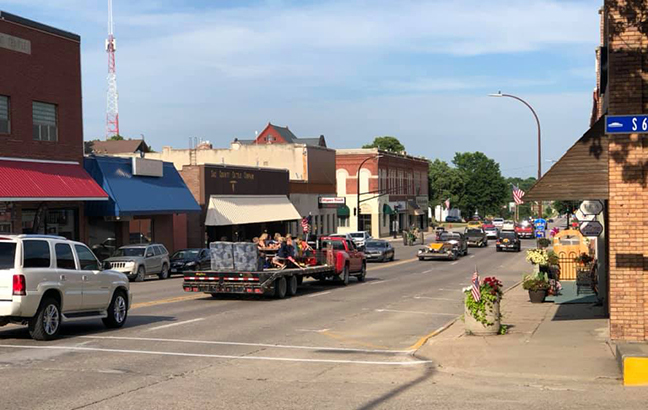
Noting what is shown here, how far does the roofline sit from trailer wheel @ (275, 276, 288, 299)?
19.7 meters

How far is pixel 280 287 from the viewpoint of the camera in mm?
25906

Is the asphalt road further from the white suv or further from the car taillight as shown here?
the car taillight

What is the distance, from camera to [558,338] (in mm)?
15500

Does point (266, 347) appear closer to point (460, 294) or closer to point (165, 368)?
point (165, 368)

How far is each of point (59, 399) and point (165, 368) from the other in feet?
8.59

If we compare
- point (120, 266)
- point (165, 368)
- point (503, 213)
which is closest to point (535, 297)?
point (165, 368)

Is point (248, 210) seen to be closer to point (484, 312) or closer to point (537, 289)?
point (537, 289)

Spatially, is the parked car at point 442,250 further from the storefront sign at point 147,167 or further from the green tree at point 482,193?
the green tree at point 482,193

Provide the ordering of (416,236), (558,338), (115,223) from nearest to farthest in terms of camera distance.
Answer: (558,338), (115,223), (416,236)

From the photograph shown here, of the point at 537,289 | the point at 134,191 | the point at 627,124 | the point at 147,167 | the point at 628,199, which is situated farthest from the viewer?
the point at 147,167

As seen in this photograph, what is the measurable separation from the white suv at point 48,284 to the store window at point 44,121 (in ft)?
79.3

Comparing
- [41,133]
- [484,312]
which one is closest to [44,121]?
[41,133]

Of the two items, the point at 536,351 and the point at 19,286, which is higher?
the point at 19,286

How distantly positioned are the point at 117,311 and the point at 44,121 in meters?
24.7
